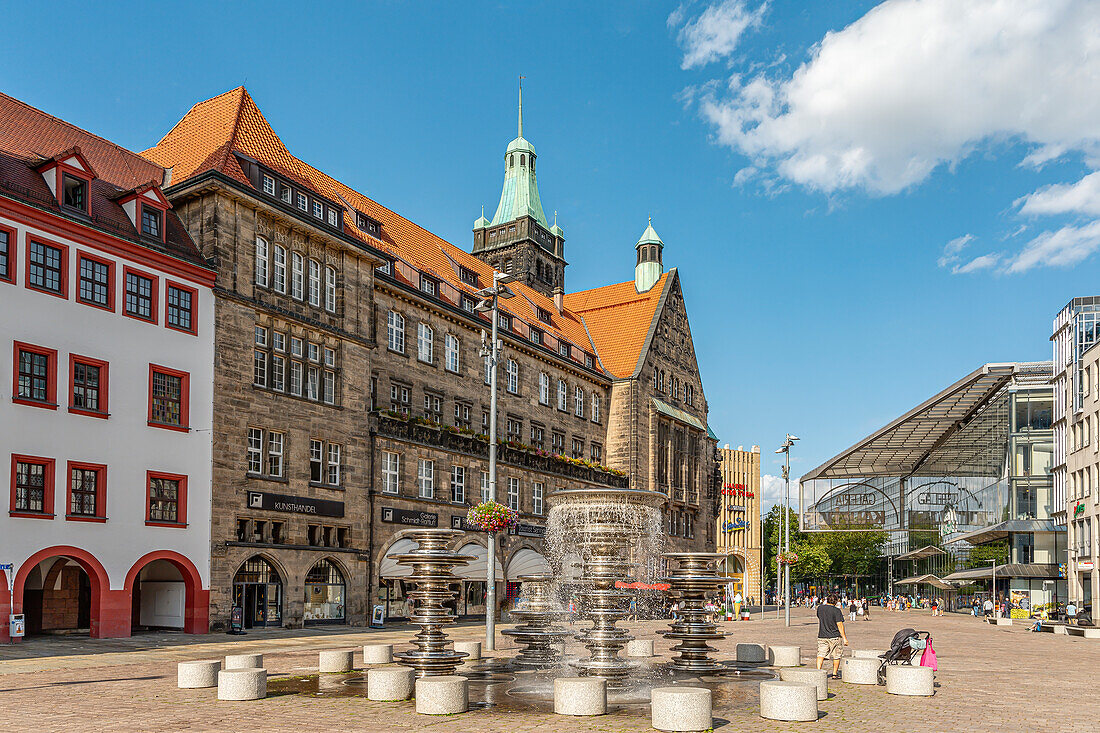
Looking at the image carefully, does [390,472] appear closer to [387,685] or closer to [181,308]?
[181,308]

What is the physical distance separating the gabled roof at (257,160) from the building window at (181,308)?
172 inches

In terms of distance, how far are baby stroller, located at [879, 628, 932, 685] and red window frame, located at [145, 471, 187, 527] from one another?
2263 cm

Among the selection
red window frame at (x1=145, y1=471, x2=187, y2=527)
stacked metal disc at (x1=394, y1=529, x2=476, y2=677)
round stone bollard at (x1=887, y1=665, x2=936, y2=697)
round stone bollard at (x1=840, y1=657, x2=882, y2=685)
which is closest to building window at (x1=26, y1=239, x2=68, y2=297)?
red window frame at (x1=145, y1=471, x2=187, y2=527)

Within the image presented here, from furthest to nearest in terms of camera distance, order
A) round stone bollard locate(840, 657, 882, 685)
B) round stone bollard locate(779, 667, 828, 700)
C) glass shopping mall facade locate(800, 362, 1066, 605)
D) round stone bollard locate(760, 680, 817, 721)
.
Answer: glass shopping mall facade locate(800, 362, 1066, 605)
round stone bollard locate(840, 657, 882, 685)
round stone bollard locate(779, 667, 828, 700)
round stone bollard locate(760, 680, 817, 721)

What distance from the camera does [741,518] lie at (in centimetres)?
9812

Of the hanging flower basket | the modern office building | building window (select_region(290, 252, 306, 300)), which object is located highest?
building window (select_region(290, 252, 306, 300))

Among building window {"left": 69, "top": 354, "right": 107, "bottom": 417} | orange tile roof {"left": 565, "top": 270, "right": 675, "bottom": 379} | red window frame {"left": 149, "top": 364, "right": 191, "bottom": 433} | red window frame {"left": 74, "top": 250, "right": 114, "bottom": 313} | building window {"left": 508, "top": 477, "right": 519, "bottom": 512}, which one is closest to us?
building window {"left": 69, "top": 354, "right": 107, "bottom": 417}

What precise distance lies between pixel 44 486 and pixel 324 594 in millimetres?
12862

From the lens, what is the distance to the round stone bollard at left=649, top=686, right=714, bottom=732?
13195 mm

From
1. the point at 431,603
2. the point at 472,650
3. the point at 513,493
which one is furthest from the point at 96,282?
the point at 513,493

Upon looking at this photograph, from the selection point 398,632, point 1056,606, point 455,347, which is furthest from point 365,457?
point 1056,606

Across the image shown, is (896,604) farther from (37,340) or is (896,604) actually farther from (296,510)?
(37,340)

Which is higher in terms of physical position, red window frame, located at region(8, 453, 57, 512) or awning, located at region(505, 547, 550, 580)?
red window frame, located at region(8, 453, 57, 512)

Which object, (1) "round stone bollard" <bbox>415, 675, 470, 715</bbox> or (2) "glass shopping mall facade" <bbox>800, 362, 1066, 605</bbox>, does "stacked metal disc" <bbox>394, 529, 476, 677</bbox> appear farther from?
(2) "glass shopping mall facade" <bbox>800, 362, 1066, 605</bbox>
